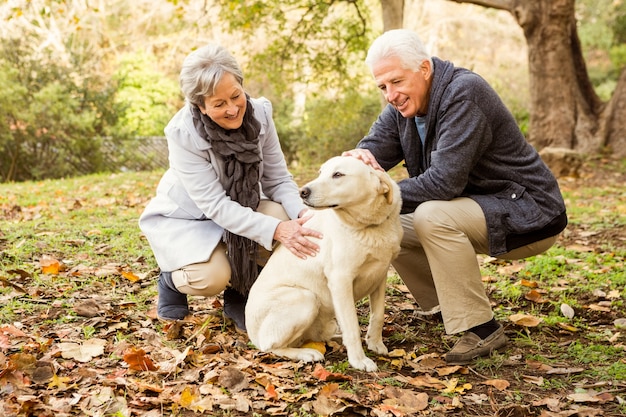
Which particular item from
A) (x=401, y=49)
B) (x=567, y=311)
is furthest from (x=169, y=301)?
(x=567, y=311)

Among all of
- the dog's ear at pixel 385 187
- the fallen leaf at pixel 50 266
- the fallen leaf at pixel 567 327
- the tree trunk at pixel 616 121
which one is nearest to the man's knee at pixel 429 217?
the dog's ear at pixel 385 187

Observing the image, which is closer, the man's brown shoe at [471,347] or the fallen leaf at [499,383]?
the fallen leaf at [499,383]

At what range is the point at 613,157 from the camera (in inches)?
455

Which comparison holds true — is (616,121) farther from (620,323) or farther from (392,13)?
(620,323)

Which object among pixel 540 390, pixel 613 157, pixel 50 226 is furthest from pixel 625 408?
pixel 613 157

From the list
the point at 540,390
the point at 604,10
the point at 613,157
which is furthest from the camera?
the point at 604,10

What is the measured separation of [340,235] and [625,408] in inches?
60.7

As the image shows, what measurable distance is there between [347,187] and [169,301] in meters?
1.52

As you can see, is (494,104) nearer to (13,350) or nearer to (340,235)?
(340,235)

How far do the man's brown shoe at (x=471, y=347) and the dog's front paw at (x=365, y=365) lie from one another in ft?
1.44

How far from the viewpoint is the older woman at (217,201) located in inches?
137

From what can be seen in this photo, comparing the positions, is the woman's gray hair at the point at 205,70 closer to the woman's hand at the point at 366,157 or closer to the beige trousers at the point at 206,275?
the woman's hand at the point at 366,157

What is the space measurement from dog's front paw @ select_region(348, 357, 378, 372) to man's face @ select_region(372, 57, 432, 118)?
1395mm

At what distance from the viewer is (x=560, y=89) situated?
11727mm
